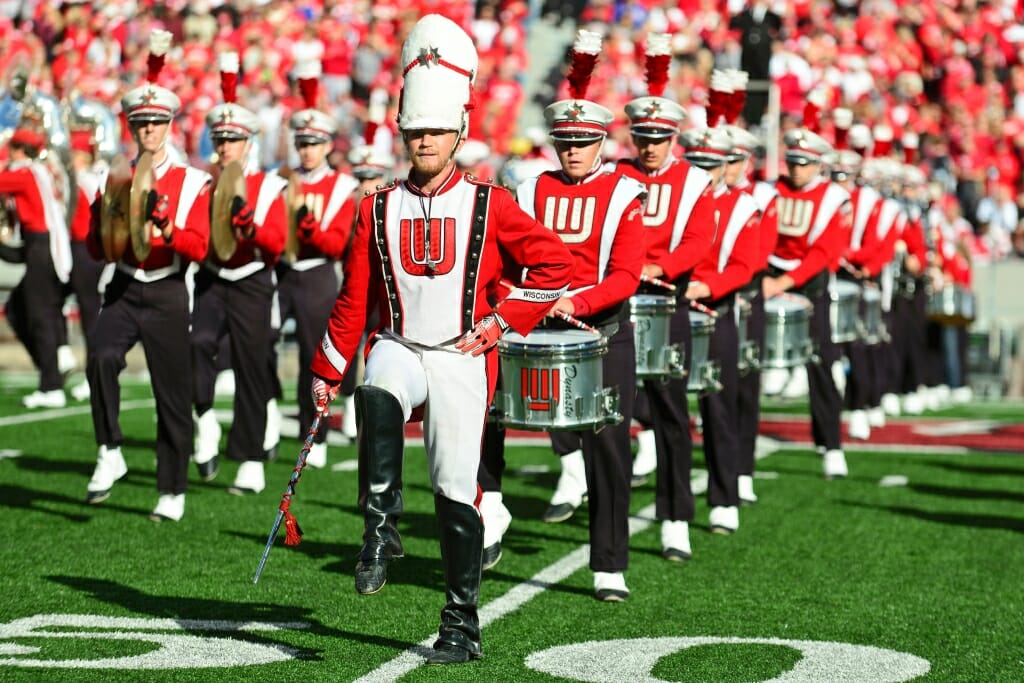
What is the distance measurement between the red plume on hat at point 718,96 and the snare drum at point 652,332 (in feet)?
6.31

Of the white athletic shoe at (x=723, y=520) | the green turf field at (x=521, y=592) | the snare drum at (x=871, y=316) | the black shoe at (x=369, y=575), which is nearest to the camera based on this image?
the black shoe at (x=369, y=575)

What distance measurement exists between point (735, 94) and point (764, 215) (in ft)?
2.14

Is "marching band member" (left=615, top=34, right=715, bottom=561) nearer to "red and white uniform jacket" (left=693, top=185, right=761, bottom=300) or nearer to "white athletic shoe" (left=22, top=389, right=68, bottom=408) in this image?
"red and white uniform jacket" (left=693, top=185, right=761, bottom=300)

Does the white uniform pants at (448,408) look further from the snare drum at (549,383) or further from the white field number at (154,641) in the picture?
the snare drum at (549,383)

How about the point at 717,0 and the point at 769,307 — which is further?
the point at 717,0

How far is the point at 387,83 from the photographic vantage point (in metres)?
23.7

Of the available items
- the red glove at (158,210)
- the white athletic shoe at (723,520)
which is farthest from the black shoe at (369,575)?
the white athletic shoe at (723,520)

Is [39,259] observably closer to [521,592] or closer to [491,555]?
[491,555]

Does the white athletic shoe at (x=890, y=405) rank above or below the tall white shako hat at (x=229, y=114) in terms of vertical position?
below

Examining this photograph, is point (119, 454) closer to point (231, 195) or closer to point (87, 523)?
point (87, 523)

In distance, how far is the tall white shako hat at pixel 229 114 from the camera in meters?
9.94

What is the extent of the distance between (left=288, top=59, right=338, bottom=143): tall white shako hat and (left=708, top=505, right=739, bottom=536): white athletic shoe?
3.81m

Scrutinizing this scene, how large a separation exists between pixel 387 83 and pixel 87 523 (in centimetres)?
1548

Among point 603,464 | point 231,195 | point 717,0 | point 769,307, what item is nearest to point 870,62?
point 717,0
